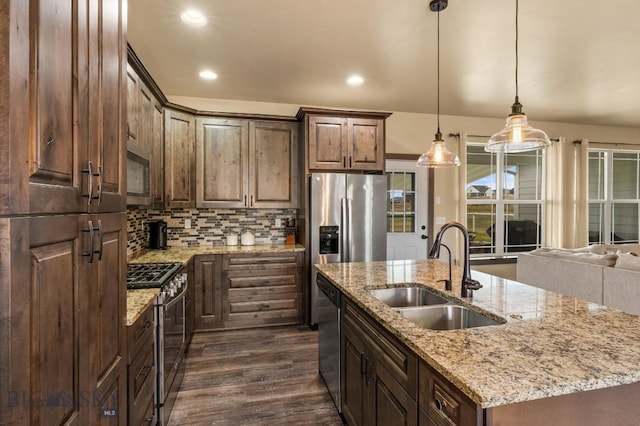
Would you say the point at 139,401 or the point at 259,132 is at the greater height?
the point at 259,132

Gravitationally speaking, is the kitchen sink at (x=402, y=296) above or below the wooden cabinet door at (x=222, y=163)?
below

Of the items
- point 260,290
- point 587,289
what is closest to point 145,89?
point 260,290

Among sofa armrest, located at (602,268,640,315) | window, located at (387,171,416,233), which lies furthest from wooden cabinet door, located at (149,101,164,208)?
sofa armrest, located at (602,268,640,315)

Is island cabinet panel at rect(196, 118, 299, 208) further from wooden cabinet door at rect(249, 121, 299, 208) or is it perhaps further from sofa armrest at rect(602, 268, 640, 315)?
sofa armrest at rect(602, 268, 640, 315)

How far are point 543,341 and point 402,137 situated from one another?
3.95 m

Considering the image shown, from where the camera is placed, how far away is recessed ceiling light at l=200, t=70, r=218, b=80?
323cm

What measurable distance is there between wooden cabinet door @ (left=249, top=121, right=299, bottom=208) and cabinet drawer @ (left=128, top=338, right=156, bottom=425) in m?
2.25

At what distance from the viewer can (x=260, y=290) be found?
143 inches

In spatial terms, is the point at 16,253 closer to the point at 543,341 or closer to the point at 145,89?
the point at 543,341

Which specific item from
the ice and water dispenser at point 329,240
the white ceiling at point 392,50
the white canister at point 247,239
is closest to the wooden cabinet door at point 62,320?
the white ceiling at point 392,50

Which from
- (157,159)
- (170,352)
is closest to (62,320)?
(170,352)

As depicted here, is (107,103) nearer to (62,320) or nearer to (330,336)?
(62,320)

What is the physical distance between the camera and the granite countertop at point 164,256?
64.3 inches

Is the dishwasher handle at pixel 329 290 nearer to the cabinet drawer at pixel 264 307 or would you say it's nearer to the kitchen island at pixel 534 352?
the kitchen island at pixel 534 352
